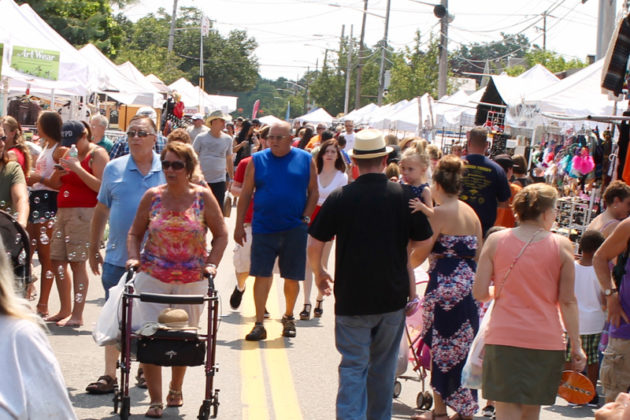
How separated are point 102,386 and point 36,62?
9.70 metres

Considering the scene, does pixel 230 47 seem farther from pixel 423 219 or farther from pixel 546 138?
pixel 423 219

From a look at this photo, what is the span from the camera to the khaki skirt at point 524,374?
5.61m

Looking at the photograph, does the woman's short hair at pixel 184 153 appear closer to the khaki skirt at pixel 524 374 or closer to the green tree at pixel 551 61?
the khaki skirt at pixel 524 374

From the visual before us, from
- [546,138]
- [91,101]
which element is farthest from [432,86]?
[546,138]

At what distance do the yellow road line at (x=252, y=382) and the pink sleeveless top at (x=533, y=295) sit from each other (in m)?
1.98

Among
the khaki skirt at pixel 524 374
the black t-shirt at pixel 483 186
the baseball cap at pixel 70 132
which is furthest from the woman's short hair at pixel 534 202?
the baseball cap at pixel 70 132

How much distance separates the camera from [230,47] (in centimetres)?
11744

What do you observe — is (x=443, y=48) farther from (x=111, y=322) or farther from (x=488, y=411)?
(x=111, y=322)

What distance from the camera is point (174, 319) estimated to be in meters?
5.93

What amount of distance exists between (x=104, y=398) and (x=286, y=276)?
A: 9.81ft

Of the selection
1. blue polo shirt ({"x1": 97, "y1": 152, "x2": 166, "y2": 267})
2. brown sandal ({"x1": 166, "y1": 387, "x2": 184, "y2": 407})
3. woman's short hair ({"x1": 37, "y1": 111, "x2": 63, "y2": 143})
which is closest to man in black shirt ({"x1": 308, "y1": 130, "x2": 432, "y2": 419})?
brown sandal ({"x1": 166, "y1": 387, "x2": 184, "y2": 407})

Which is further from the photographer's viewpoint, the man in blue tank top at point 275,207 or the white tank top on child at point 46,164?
the white tank top on child at point 46,164

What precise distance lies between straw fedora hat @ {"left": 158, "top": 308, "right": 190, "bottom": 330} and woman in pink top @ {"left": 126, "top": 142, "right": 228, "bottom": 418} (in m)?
0.33

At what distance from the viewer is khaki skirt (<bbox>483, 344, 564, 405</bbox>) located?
18.4ft
